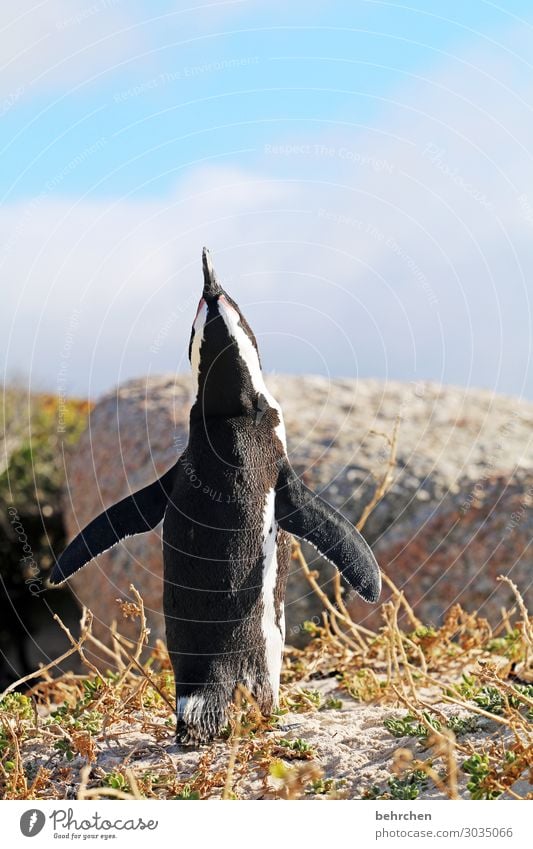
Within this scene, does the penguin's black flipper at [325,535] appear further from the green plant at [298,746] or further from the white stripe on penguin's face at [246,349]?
the green plant at [298,746]

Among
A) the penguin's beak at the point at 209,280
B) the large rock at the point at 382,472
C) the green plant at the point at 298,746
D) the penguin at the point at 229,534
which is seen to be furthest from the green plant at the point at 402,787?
the large rock at the point at 382,472

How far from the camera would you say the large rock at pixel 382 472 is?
4.41 metres

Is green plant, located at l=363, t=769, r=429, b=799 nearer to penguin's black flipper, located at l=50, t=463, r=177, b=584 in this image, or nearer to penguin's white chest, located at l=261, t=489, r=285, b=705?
penguin's white chest, located at l=261, t=489, r=285, b=705

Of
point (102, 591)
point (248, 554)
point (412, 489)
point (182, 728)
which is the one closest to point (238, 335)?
point (248, 554)

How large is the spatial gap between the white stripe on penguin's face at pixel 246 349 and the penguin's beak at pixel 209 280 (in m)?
0.02

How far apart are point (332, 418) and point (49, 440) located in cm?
276

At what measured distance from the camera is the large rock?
4.41m

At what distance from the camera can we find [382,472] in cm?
445

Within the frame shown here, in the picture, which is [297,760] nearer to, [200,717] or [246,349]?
[200,717]

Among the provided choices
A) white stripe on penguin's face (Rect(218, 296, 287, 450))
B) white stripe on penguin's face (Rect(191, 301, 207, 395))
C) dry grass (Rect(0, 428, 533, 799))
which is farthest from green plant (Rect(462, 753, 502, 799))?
white stripe on penguin's face (Rect(191, 301, 207, 395))

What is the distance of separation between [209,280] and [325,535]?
66 centimetres

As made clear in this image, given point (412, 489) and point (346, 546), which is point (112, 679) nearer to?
point (346, 546)

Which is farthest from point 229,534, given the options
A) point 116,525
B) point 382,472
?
point 382,472

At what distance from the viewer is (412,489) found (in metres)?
4.52
